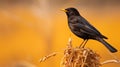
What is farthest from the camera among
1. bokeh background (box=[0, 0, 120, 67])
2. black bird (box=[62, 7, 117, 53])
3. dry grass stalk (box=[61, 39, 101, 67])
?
bokeh background (box=[0, 0, 120, 67])

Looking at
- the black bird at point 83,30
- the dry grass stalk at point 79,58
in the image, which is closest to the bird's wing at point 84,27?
the black bird at point 83,30

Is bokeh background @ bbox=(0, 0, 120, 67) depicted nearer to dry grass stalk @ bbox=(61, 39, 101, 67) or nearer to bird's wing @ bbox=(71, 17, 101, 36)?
bird's wing @ bbox=(71, 17, 101, 36)

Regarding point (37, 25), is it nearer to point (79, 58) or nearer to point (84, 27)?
point (84, 27)

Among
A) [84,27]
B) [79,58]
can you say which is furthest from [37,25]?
[79,58]

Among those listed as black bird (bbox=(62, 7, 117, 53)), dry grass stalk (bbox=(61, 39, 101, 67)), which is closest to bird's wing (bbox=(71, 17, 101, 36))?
black bird (bbox=(62, 7, 117, 53))

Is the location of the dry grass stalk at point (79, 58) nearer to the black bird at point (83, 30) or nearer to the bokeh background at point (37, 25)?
the black bird at point (83, 30)

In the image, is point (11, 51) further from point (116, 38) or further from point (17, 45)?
point (116, 38)
